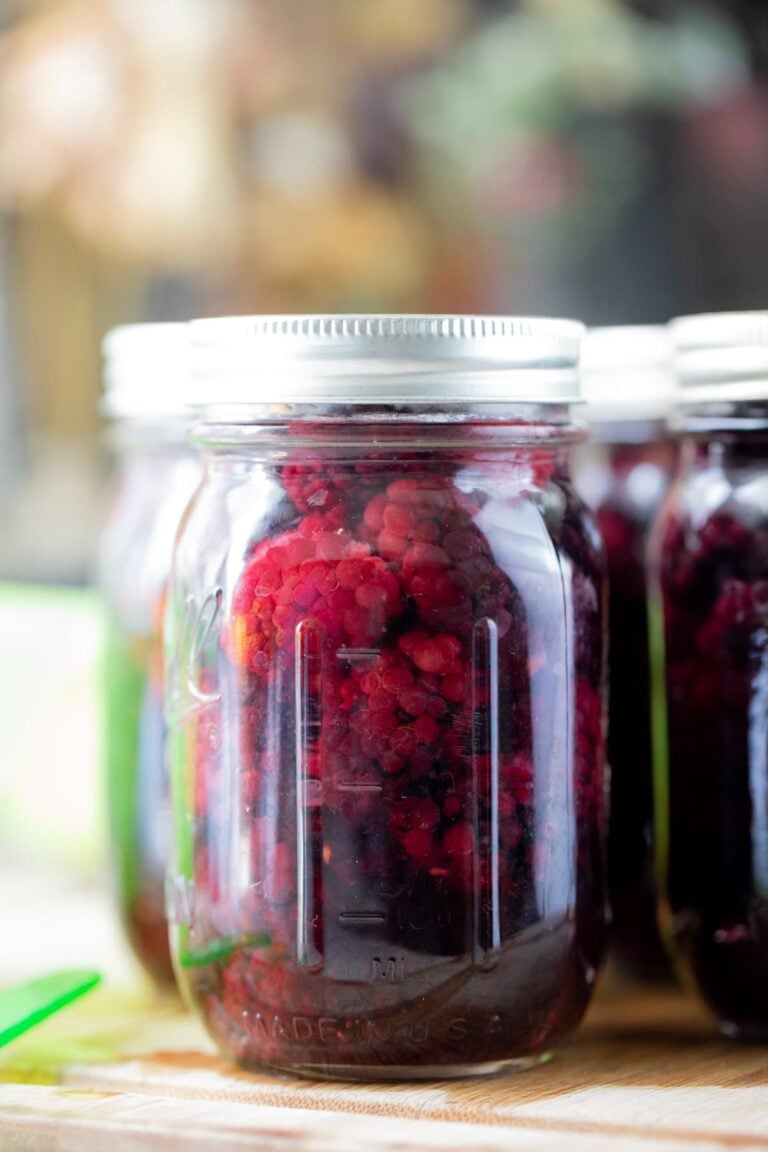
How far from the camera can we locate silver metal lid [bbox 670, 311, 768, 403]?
0.95 m

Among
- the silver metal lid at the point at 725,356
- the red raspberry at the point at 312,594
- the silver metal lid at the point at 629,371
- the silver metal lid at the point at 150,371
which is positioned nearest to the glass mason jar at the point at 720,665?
the silver metal lid at the point at 725,356

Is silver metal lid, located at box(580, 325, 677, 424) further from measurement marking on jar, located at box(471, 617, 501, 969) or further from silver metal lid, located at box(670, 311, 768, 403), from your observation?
measurement marking on jar, located at box(471, 617, 501, 969)

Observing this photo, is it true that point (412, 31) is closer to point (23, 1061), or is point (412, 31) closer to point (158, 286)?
point (158, 286)

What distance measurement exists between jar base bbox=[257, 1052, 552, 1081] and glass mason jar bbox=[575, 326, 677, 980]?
0.83 ft

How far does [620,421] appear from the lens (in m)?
1.16

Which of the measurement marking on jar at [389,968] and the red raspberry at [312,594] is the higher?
the red raspberry at [312,594]

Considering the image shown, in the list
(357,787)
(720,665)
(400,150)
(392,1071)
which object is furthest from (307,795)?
(400,150)

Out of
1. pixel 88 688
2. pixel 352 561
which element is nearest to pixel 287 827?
pixel 352 561

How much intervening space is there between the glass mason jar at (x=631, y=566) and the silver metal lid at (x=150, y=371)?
276 mm

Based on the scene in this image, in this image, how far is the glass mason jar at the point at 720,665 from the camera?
3.13 feet

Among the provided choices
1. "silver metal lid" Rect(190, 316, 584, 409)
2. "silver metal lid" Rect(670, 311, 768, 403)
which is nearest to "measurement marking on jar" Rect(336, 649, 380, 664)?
"silver metal lid" Rect(190, 316, 584, 409)

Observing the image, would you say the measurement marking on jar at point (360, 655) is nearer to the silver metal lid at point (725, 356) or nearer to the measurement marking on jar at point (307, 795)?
the measurement marking on jar at point (307, 795)

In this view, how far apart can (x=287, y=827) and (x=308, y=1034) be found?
114 mm

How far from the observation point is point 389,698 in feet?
2.80
